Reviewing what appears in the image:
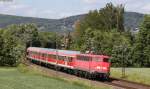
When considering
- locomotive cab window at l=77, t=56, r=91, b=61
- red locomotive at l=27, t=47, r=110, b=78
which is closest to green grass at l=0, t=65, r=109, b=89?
red locomotive at l=27, t=47, r=110, b=78

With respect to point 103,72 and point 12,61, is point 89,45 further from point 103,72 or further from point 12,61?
point 103,72

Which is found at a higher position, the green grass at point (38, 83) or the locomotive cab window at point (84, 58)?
the locomotive cab window at point (84, 58)

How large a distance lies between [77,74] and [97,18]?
94958 millimetres

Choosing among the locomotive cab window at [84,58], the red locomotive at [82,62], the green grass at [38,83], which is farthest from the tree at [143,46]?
the locomotive cab window at [84,58]

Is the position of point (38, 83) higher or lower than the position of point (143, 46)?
lower

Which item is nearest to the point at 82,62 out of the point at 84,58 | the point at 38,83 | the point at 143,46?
the point at 84,58

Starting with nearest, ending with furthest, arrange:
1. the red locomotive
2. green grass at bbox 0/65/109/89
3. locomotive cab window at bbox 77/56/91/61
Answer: green grass at bbox 0/65/109/89 < the red locomotive < locomotive cab window at bbox 77/56/91/61

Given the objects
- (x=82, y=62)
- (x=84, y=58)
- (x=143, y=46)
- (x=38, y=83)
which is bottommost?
(x=38, y=83)

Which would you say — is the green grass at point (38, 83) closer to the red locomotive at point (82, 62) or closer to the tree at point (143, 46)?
the red locomotive at point (82, 62)

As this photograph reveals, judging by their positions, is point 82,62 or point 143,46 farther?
point 143,46

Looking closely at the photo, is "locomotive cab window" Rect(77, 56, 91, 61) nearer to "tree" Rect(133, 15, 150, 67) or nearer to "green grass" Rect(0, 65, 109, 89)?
"green grass" Rect(0, 65, 109, 89)

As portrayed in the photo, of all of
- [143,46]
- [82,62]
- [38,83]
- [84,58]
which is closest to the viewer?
[38,83]

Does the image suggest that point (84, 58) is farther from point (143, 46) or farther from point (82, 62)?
point (143, 46)

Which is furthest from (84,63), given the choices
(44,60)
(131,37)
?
(131,37)
